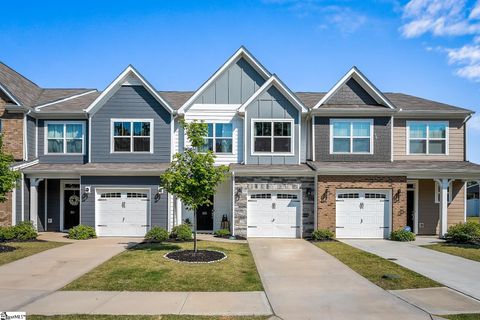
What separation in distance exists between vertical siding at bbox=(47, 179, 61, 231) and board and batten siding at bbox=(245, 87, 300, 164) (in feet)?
35.5

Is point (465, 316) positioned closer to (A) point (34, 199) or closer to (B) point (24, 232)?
(B) point (24, 232)

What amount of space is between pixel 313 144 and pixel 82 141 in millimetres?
12556

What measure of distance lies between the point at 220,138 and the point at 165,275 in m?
10.2

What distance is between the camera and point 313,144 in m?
18.8

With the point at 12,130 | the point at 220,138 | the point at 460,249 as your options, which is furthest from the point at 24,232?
the point at 460,249

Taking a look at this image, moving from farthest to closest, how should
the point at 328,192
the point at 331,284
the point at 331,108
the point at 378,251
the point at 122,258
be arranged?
the point at 331,108
the point at 328,192
the point at 378,251
the point at 122,258
the point at 331,284

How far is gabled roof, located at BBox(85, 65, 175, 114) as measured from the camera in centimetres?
Result: 1856

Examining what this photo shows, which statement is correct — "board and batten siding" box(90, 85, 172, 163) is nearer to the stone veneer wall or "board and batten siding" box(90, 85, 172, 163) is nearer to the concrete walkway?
the stone veneer wall

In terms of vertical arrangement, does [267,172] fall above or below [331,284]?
above

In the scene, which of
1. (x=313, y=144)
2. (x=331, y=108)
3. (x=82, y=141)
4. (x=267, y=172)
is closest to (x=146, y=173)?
(x=82, y=141)

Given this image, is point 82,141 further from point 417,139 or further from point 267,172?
point 417,139

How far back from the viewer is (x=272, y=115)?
744 inches

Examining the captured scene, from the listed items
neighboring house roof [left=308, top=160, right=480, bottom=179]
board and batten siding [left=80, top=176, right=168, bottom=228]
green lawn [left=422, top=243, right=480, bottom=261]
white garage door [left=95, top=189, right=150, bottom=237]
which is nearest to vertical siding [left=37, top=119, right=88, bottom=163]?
board and batten siding [left=80, top=176, right=168, bottom=228]

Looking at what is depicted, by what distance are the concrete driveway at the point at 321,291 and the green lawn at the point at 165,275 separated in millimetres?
606
